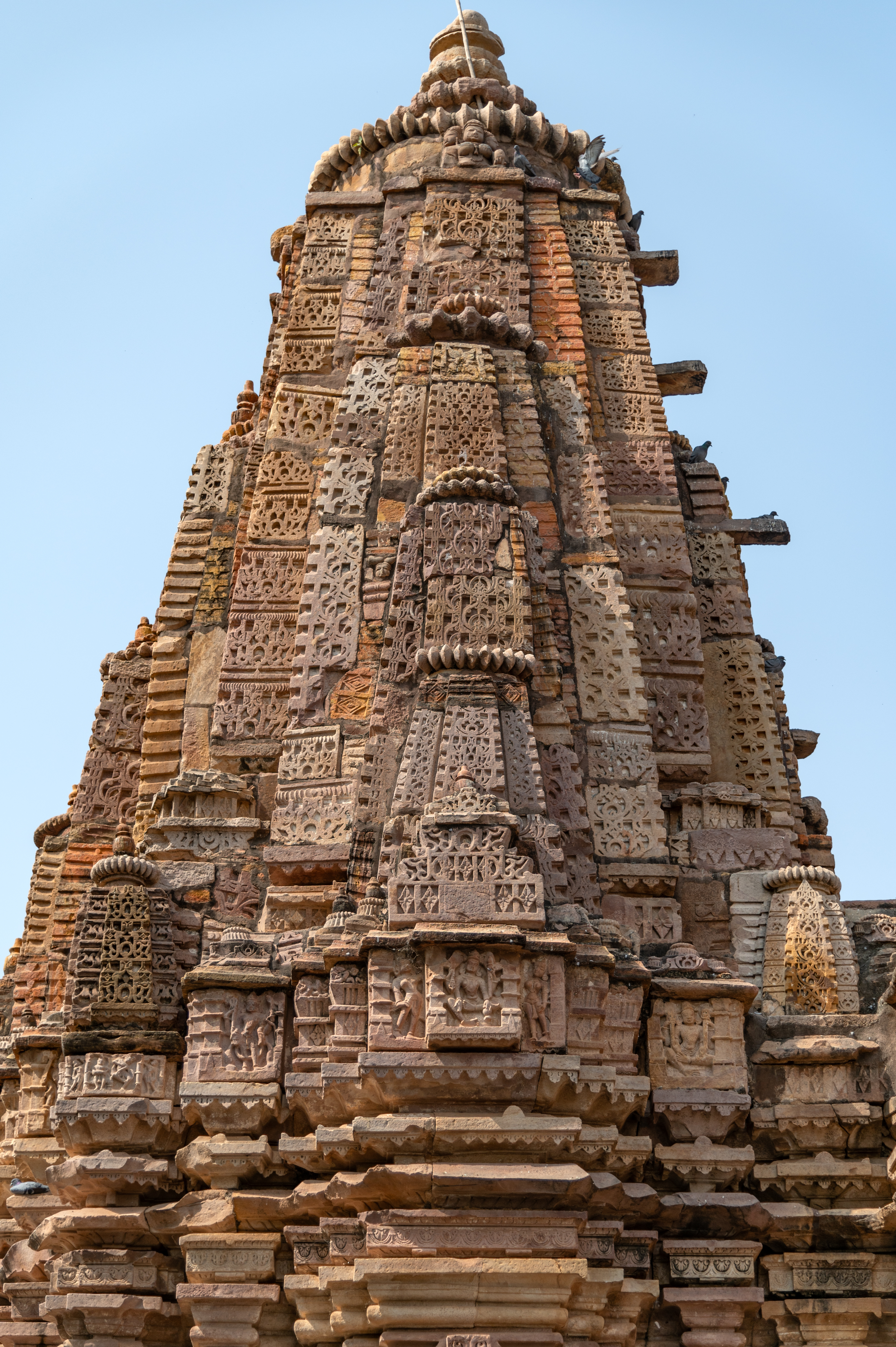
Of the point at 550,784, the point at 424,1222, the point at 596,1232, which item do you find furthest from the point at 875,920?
the point at 424,1222

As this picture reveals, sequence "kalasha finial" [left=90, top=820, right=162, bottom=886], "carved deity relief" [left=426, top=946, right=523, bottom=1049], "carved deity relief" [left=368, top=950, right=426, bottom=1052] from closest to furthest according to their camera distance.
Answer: "carved deity relief" [left=426, top=946, right=523, bottom=1049], "carved deity relief" [left=368, top=950, right=426, bottom=1052], "kalasha finial" [left=90, top=820, right=162, bottom=886]

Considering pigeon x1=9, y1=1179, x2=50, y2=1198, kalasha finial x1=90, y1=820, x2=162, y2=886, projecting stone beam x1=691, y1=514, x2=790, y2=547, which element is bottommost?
pigeon x1=9, y1=1179, x2=50, y2=1198

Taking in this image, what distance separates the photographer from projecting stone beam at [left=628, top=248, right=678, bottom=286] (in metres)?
18.7

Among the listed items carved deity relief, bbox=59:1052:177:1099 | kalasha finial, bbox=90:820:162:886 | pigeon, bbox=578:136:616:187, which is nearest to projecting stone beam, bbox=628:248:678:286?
pigeon, bbox=578:136:616:187

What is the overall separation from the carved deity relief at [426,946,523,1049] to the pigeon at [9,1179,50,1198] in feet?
13.5

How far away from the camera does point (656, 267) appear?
18.9 metres

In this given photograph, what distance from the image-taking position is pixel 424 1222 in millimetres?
10727

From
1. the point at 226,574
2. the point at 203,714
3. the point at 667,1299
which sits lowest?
the point at 667,1299

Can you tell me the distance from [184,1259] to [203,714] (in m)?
5.06

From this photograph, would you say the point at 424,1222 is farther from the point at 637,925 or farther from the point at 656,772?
the point at 656,772

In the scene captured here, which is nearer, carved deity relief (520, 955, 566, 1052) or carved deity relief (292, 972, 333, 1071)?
carved deity relief (520, 955, 566, 1052)

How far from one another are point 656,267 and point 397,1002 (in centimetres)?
1065

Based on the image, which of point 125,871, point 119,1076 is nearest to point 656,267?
point 125,871

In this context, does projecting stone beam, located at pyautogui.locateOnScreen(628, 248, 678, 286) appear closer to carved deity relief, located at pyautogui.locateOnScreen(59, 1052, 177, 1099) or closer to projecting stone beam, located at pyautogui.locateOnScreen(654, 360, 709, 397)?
projecting stone beam, located at pyautogui.locateOnScreen(654, 360, 709, 397)
